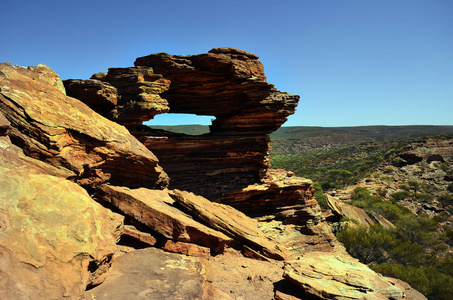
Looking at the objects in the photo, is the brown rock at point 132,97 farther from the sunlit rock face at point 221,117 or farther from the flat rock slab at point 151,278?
the flat rock slab at point 151,278

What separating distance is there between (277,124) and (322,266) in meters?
11.0

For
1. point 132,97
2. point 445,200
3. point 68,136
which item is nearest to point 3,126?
point 68,136

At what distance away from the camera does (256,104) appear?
1727 centimetres

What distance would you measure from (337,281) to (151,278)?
549 cm

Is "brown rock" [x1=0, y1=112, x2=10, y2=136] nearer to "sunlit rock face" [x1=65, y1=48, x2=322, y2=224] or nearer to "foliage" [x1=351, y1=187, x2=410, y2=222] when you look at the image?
"sunlit rock face" [x1=65, y1=48, x2=322, y2=224]

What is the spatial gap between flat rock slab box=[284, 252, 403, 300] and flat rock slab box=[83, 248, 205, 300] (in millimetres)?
3095

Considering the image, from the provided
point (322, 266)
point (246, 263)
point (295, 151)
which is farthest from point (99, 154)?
point (295, 151)

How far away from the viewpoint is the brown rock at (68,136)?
6832 millimetres

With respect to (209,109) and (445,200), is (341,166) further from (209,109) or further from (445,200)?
(209,109)

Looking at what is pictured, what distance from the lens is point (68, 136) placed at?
7766mm

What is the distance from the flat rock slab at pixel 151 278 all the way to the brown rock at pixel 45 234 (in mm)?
395

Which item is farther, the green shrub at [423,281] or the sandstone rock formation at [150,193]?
the green shrub at [423,281]

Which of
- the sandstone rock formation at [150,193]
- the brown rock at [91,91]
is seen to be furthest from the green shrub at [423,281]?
the brown rock at [91,91]

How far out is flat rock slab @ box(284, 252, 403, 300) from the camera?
7055 mm
